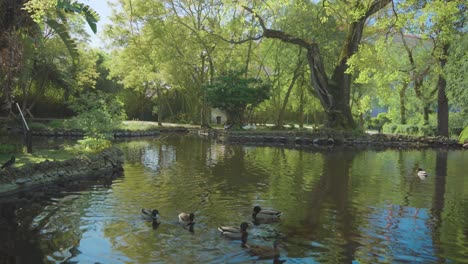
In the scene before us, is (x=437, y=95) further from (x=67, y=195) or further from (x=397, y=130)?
(x=67, y=195)

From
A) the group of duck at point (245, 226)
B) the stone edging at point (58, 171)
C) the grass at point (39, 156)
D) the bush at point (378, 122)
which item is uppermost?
the bush at point (378, 122)

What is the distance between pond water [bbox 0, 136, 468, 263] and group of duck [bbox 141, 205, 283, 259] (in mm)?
167

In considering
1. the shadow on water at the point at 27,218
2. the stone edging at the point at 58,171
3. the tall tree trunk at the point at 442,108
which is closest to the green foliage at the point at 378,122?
the tall tree trunk at the point at 442,108

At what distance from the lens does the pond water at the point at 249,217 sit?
8.32 metres

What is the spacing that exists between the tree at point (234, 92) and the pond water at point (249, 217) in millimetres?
20214

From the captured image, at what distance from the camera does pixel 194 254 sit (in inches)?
324

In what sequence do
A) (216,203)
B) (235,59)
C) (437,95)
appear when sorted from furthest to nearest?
(235,59) → (437,95) → (216,203)

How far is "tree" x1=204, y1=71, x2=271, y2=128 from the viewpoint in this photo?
3941 cm

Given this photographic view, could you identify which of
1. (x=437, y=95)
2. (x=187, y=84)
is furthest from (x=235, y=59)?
(x=437, y=95)

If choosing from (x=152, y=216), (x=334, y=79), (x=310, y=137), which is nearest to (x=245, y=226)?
(x=152, y=216)

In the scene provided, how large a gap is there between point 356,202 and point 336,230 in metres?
3.33

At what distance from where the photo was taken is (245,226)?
9391 millimetres

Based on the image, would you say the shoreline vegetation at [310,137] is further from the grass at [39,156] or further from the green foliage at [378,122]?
the green foliage at [378,122]

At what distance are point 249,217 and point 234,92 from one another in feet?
95.7
